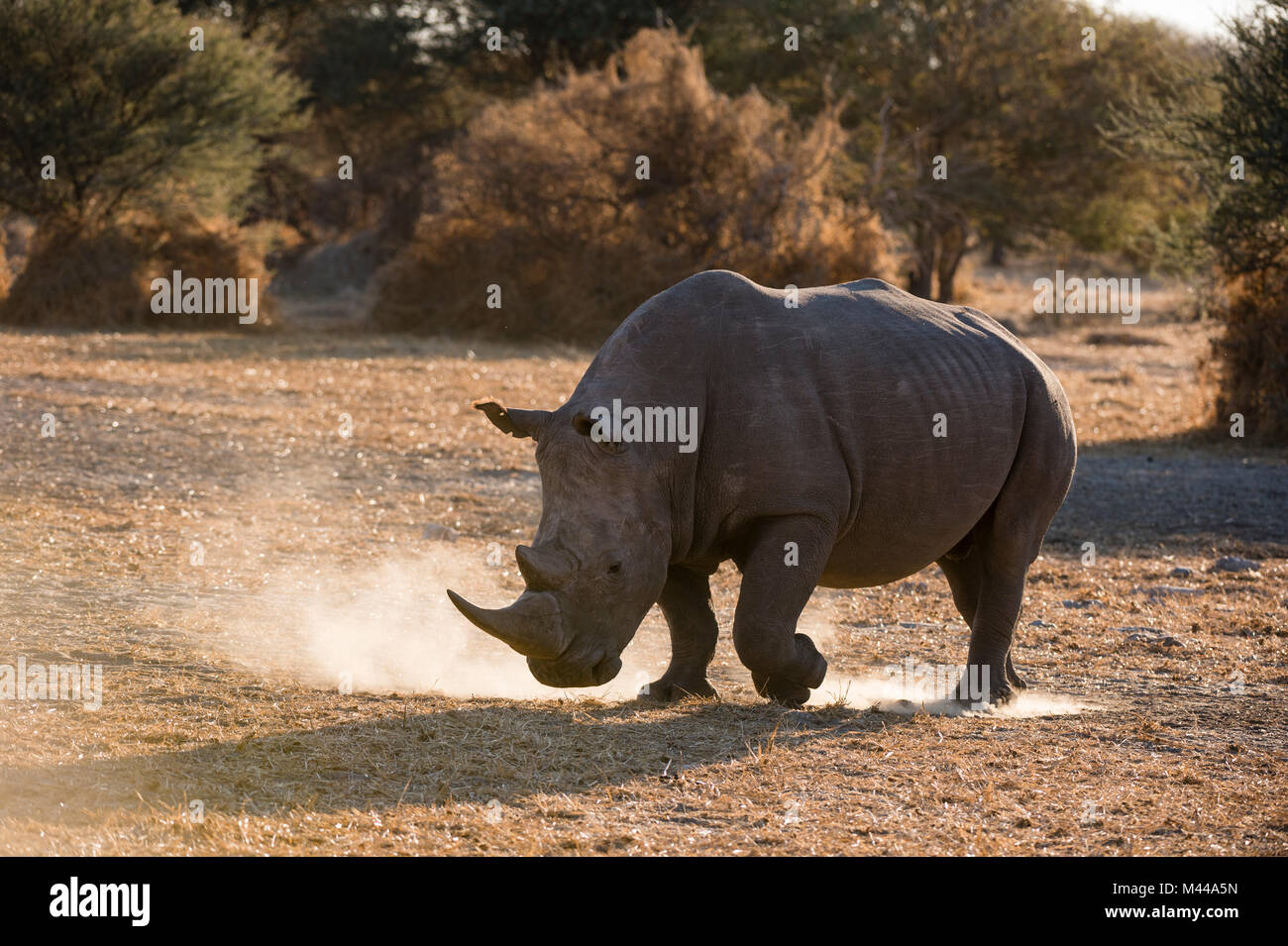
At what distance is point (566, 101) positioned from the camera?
84.9 ft

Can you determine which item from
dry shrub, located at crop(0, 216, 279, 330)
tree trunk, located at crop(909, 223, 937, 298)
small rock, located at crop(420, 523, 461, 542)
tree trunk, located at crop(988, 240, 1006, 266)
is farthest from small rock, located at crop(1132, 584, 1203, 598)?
tree trunk, located at crop(988, 240, 1006, 266)

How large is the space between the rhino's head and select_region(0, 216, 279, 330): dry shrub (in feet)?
67.6

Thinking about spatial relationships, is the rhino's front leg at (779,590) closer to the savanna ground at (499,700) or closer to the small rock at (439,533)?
the savanna ground at (499,700)

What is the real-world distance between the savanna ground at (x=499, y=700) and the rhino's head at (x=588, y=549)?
42 centimetres

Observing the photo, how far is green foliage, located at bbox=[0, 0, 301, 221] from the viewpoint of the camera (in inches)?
998

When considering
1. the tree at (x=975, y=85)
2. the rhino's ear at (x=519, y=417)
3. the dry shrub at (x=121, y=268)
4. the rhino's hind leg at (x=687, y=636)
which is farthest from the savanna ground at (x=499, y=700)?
the tree at (x=975, y=85)

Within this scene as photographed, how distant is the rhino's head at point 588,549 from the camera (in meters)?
5.96

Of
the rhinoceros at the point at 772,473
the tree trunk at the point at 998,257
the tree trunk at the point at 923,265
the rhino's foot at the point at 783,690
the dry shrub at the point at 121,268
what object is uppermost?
the tree trunk at the point at 998,257

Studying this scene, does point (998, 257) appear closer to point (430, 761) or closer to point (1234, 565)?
point (1234, 565)

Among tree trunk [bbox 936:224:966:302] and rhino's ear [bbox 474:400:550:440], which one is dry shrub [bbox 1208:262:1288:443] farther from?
tree trunk [bbox 936:224:966:302]

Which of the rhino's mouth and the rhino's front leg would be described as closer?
the rhino's mouth

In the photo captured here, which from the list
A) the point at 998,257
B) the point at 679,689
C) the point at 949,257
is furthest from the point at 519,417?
the point at 998,257
